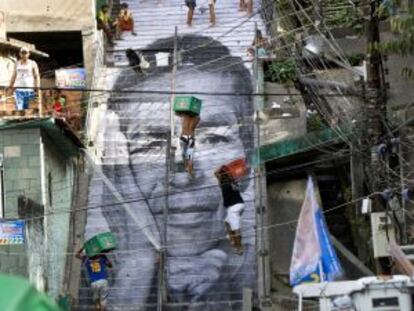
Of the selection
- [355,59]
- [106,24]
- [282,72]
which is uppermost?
[106,24]

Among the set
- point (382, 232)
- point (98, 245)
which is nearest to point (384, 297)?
point (382, 232)

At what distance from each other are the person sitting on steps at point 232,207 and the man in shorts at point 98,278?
229 cm

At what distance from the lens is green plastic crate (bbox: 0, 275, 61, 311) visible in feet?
4.75

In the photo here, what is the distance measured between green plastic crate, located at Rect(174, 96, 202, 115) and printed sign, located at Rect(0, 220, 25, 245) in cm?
407

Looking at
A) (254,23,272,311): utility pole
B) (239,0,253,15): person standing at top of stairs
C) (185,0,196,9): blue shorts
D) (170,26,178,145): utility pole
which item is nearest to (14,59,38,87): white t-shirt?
(170,26,178,145): utility pole

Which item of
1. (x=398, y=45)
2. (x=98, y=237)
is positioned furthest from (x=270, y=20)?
(x=398, y=45)

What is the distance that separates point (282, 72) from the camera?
1973 cm

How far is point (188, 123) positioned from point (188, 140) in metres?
0.34

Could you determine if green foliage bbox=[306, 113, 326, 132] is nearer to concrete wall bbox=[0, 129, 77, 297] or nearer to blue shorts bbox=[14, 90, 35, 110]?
concrete wall bbox=[0, 129, 77, 297]

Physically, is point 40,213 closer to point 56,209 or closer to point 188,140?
point 56,209

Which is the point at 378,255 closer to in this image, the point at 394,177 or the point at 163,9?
the point at 394,177

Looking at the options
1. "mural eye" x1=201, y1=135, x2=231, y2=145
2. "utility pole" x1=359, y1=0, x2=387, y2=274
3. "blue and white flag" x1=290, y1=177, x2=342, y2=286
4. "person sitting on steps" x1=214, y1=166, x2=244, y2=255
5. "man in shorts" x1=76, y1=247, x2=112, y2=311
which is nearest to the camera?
"blue and white flag" x1=290, y1=177, x2=342, y2=286

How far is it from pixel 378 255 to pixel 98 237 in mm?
4655

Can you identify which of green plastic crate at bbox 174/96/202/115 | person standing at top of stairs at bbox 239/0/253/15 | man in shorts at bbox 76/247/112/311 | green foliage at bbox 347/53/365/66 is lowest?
man in shorts at bbox 76/247/112/311
